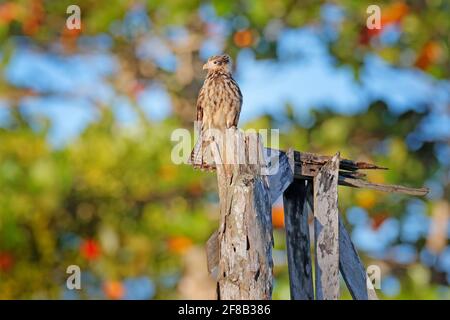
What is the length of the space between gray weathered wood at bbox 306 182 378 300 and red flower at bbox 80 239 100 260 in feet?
21.7

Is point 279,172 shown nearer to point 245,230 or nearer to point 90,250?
point 245,230

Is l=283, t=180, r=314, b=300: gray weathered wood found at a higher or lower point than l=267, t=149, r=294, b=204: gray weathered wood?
lower

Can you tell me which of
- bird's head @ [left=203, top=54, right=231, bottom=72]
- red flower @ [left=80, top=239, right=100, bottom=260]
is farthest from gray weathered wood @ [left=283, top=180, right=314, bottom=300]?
red flower @ [left=80, top=239, right=100, bottom=260]

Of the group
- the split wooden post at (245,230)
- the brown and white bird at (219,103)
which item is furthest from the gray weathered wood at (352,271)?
the brown and white bird at (219,103)

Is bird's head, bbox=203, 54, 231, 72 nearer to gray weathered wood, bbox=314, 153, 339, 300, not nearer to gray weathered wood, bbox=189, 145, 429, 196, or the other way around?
gray weathered wood, bbox=189, 145, 429, 196

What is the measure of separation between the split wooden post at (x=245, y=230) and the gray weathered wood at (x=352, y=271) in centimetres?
54

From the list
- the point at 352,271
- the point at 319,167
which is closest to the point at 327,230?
the point at 352,271

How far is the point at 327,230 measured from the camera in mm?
5043

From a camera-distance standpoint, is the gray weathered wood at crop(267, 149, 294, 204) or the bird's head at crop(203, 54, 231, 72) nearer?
the gray weathered wood at crop(267, 149, 294, 204)

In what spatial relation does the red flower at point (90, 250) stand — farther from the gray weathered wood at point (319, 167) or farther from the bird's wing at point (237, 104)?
the gray weathered wood at point (319, 167)

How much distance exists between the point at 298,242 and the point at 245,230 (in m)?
0.70

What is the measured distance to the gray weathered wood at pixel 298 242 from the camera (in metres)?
5.20

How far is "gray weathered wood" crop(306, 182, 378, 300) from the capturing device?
16.4 feet
